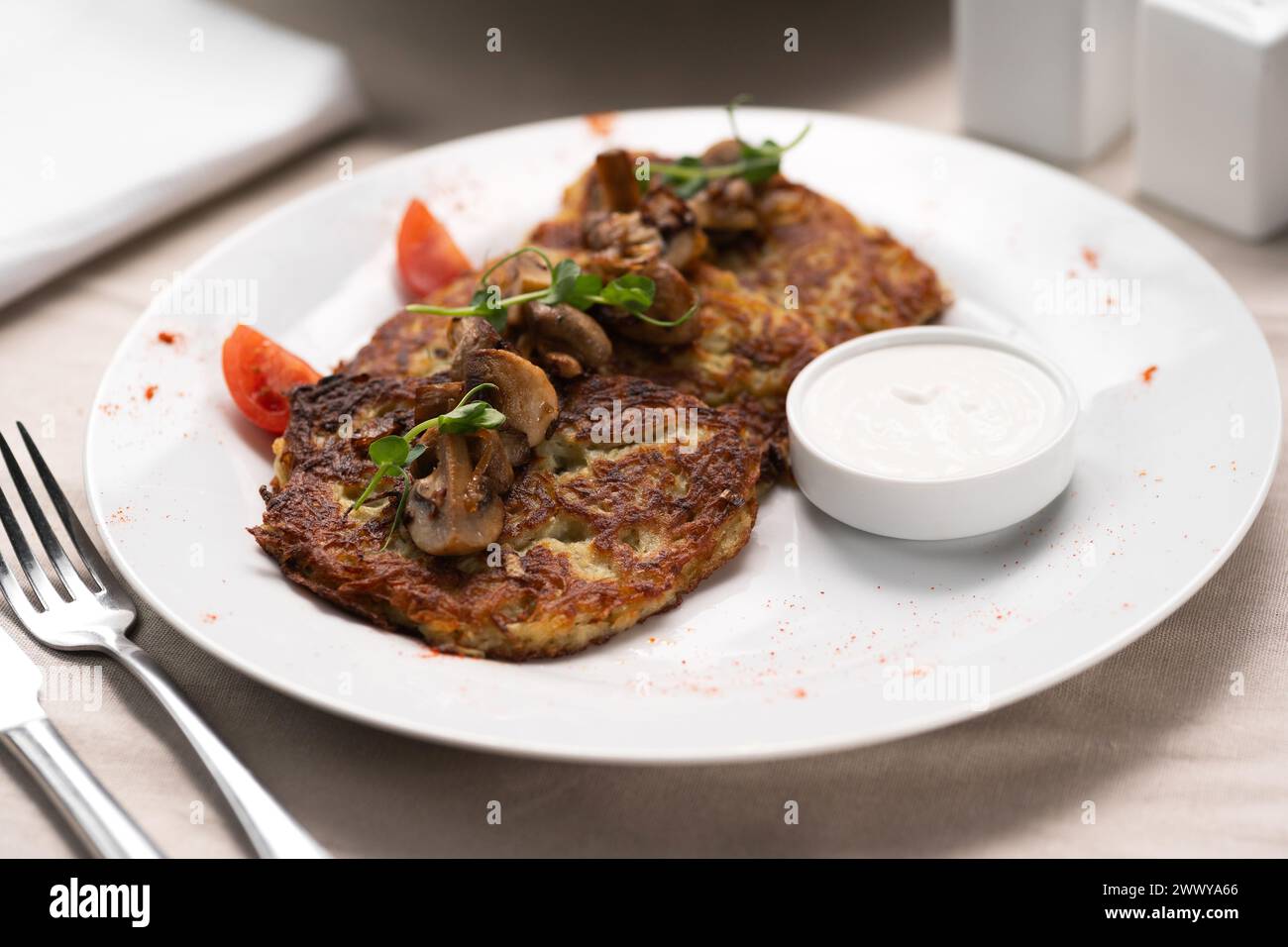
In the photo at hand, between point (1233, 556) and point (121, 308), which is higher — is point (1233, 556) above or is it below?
below

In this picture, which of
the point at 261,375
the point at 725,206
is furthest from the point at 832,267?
the point at 261,375

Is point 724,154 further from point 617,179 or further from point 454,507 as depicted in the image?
point 454,507

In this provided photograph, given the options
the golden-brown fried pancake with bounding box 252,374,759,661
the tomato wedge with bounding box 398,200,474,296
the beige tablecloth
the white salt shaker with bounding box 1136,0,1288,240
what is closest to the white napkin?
the tomato wedge with bounding box 398,200,474,296

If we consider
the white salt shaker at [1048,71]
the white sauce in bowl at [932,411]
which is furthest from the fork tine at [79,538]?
the white salt shaker at [1048,71]

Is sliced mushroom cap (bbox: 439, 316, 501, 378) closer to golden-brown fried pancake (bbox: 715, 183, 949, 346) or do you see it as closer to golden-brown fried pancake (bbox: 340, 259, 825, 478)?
golden-brown fried pancake (bbox: 340, 259, 825, 478)

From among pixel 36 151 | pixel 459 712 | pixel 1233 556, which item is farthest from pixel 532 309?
pixel 36 151

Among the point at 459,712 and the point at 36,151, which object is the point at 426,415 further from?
the point at 36,151
